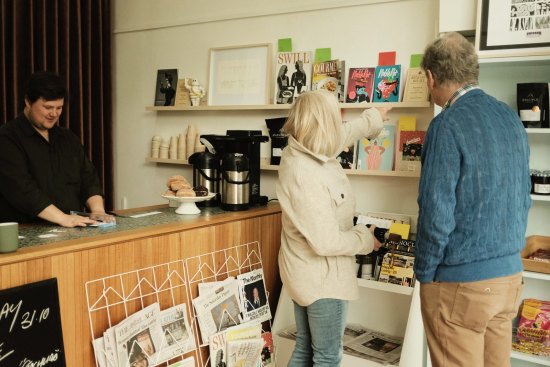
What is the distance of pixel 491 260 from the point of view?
1546 millimetres

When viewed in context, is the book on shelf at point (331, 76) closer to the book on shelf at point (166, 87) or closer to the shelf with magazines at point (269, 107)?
the shelf with magazines at point (269, 107)

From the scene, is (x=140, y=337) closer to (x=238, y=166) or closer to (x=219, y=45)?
(x=238, y=166)

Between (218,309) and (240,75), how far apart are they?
1.58 metres

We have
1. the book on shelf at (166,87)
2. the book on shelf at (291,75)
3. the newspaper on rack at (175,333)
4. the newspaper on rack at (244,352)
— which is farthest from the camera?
the book on shelf at (166,87)

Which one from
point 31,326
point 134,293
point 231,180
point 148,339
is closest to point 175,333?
point 148,339

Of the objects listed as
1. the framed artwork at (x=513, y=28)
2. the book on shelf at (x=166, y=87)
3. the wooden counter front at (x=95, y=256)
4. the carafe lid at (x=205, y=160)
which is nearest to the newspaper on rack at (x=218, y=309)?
the wooden counter front at (x=95, y=256)

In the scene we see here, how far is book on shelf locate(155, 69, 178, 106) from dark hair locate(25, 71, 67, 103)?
4.16 feet

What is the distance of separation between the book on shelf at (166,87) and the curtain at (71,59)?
0.51 metres

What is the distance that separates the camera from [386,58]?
107 inches

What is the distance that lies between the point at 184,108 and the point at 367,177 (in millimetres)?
1331

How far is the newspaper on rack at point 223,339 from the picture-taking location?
2.14 meters

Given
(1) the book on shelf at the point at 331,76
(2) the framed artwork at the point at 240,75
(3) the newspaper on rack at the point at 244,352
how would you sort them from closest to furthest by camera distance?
(3) the newspaper on rack at the point at 244,352 → (1) the book on shelf at the point at 331,76 → (2) the framed artwork at the point at 240,75

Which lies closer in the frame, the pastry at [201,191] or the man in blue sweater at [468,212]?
the man in blue sweater at [468,212]

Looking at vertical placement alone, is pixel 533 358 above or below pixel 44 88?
below
